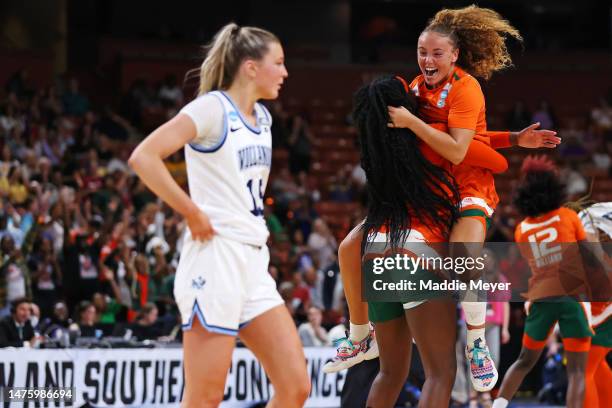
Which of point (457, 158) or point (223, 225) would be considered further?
point (457, 158)

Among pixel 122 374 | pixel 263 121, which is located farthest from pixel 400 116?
pixel 122 374

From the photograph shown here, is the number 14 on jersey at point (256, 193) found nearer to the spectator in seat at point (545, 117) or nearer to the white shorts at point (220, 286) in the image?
the white shorts at point (220, 286)

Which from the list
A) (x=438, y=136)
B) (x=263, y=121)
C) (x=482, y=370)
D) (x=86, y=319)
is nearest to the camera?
(x=263, y=121)

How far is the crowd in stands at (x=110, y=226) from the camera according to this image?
37.4ft

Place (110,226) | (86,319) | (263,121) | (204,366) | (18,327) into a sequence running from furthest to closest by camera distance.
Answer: (110,226) < (86,319) < (18,327) < (263,121) < (204,366)

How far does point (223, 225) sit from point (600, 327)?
14.0 feet

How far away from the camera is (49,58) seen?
798 inches

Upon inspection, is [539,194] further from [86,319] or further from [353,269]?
[86,319]

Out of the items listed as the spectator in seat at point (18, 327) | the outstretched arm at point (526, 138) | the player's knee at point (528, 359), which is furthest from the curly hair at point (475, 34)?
the spectator in seat at point (18, 327)

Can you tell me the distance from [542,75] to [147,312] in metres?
14.6

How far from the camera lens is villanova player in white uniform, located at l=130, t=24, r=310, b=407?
443cm

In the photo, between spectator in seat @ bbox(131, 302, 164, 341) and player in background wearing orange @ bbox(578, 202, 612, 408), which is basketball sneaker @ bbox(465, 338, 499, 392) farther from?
spectator in seat @ bbox(131, 302, 164, 341)

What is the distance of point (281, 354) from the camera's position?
4.53 metres

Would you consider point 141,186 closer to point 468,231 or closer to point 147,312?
point 147,312
